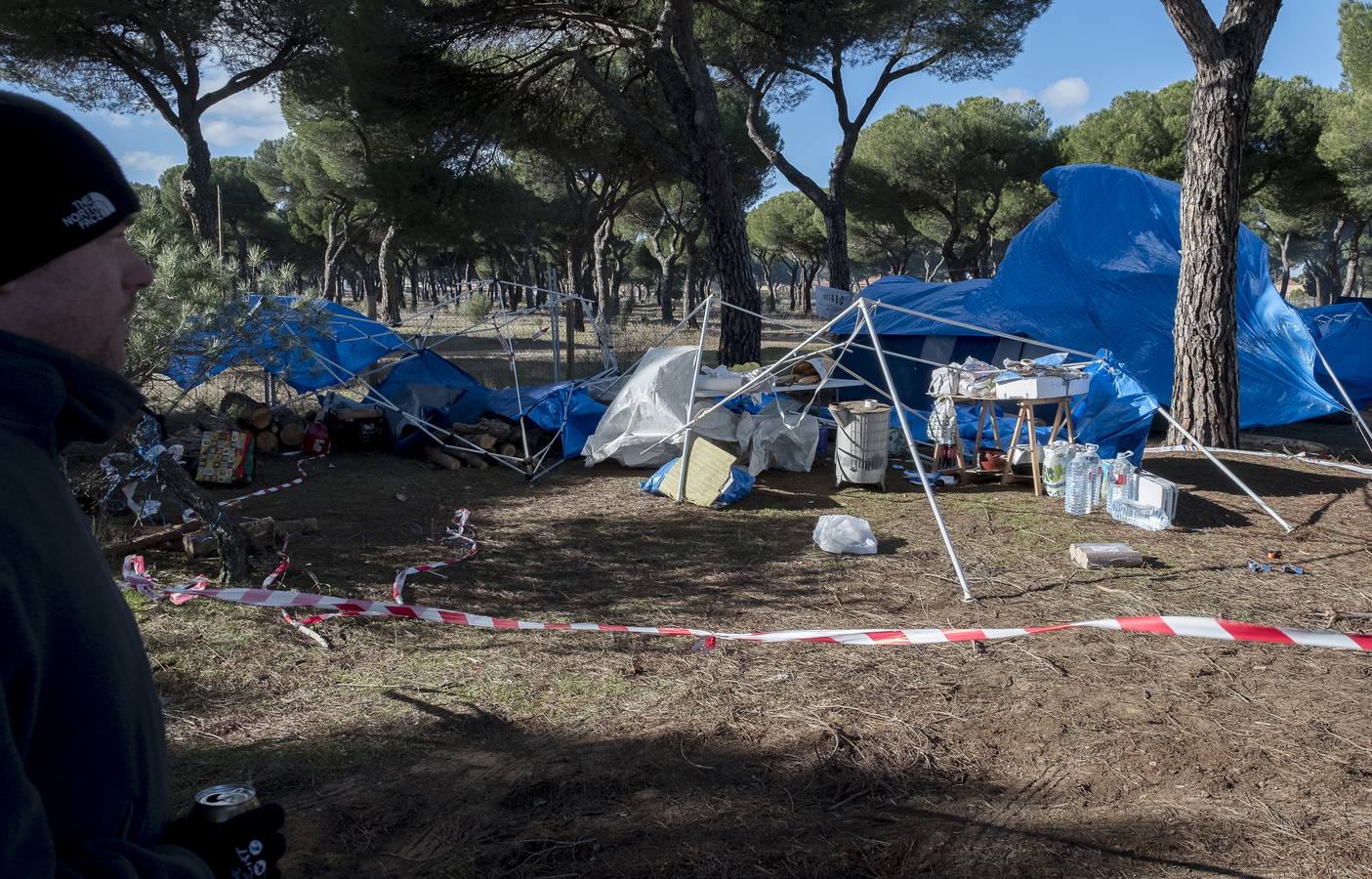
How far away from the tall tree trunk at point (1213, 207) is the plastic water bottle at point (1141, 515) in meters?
2.42

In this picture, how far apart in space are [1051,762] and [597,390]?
7427 millimetres

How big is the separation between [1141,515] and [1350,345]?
8.69m

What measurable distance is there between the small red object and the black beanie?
911 cm

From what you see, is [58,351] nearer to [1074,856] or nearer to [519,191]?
[1074,856]

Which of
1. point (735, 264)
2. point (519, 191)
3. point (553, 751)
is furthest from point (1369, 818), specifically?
point (519, 191)

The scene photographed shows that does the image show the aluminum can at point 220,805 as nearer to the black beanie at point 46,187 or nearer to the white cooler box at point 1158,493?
the black beanie at point 46,187

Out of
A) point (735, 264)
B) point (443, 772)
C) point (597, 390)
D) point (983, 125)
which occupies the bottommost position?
point (443, 772)

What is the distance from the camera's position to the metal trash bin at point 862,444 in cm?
795

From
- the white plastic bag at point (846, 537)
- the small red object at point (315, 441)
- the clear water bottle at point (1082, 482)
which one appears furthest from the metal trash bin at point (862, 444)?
the small red object at point (315, 441)

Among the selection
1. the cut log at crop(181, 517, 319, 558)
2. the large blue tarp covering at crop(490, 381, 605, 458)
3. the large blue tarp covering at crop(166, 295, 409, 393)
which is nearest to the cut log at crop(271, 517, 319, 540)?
the cut log at crop(181, 517, 319, 558)

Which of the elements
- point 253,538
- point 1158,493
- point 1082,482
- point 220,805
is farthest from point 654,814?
→ point 1082,482

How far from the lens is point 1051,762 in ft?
10.8

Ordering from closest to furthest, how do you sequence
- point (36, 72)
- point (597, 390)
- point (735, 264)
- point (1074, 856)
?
1. point (1074, 856)
2. point (597, 390)
3. point (735, 264)
4. point (36, 72)

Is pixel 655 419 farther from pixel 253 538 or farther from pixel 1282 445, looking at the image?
pixel 1282 445
